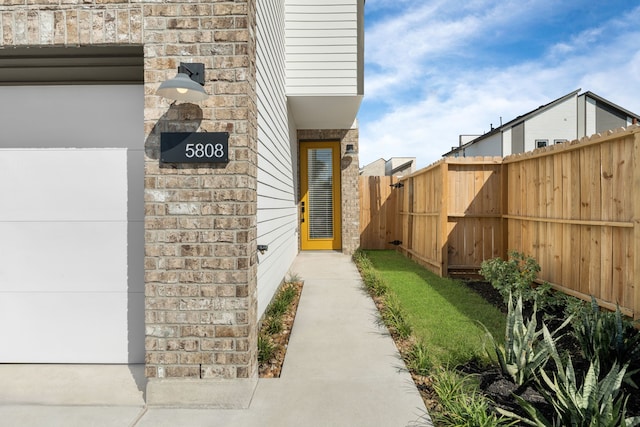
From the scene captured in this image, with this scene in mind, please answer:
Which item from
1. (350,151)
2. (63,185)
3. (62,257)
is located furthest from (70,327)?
(350,151)

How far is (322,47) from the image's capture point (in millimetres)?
5801

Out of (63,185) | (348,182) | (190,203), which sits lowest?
(190,203)

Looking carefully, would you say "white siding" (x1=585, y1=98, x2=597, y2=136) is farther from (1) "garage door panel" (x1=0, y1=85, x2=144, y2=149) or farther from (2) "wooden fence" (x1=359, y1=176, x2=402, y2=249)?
(1) "garage door panel" (x1=0, y1=85, x2=144, y2=149)

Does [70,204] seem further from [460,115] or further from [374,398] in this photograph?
[460,115]

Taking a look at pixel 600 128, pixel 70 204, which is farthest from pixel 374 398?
pixel 600 128

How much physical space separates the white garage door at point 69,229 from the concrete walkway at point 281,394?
0.26m

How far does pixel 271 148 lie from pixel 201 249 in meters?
2.20

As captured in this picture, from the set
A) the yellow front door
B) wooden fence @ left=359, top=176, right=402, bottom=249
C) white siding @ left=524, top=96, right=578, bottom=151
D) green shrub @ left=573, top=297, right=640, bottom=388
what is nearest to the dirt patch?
green shrub @ left=573, top=297, right=640, bottom=388

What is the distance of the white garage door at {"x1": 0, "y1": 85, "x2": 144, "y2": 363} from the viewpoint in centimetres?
279

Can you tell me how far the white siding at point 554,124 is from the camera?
19.6 metres

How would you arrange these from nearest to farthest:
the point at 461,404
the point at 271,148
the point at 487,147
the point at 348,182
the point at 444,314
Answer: the point at 461,404
the point at 444,314
the point at 271,148
the point at 348,182
the point at 487,147

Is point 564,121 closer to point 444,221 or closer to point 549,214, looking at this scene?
point 444,221

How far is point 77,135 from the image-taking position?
2.82 m

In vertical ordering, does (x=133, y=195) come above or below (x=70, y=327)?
above
